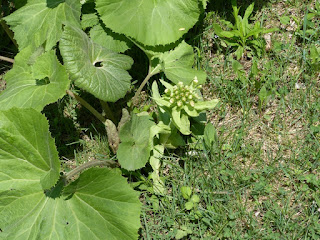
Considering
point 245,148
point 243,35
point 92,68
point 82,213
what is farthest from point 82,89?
point 243,35

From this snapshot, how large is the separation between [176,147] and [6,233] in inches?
53.2

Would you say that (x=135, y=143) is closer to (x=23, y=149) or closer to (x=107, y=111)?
(x=107, y=111)

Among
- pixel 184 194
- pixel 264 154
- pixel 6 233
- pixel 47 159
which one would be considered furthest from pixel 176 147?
pixel 6 233

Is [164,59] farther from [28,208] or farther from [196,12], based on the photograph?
[28,208]

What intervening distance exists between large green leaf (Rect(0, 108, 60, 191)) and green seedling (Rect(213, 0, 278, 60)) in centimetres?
184

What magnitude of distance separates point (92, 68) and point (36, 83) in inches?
18.8

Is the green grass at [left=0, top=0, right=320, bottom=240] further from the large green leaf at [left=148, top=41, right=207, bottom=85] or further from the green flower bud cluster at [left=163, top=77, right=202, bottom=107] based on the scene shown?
the green flower bud cluster at [left=163, top=77, right=202, bottom=107]

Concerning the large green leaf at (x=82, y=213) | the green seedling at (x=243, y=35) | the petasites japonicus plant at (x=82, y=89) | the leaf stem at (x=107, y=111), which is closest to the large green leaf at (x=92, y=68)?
the petasites japonicus plant at (x=82, y=89)

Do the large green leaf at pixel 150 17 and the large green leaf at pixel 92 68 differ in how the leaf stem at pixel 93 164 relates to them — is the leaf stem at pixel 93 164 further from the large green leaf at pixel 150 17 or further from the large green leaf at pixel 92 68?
the large green leaf at pixel 150 17

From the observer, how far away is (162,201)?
3.31 metres

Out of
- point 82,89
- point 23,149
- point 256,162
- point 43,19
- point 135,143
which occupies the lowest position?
point 256,162

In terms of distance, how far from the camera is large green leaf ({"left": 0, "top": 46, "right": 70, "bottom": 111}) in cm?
304

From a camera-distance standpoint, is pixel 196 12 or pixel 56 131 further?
pixel 56 131

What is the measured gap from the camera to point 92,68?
10.4ft
